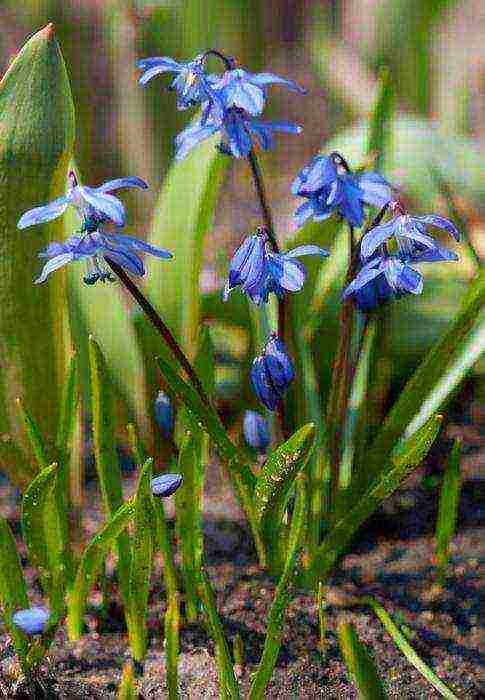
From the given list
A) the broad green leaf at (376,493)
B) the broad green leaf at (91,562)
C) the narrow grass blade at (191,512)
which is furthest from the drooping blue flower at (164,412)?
the broad green leaf at (376,493)

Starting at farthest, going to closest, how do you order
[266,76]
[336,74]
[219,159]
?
[336,74] < [219,159] < [266,76]

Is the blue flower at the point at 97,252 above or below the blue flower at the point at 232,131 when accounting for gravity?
below

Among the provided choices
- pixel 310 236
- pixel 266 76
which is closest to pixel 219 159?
pixel 310 236

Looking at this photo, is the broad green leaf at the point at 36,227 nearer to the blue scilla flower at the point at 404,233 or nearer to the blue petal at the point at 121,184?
the blue petal at the point at 121,184

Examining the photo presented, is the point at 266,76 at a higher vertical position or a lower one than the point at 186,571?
higher

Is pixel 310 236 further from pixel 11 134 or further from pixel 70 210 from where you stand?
pixel 11 134

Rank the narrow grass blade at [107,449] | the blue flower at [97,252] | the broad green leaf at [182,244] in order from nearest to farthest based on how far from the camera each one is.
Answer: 1. the blue flower at [97,252]
2. the narrow grass blade at [107,449]
3. the broad green leaf at [182,244]

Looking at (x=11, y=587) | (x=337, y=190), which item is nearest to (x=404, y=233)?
(x=337, y=190)
